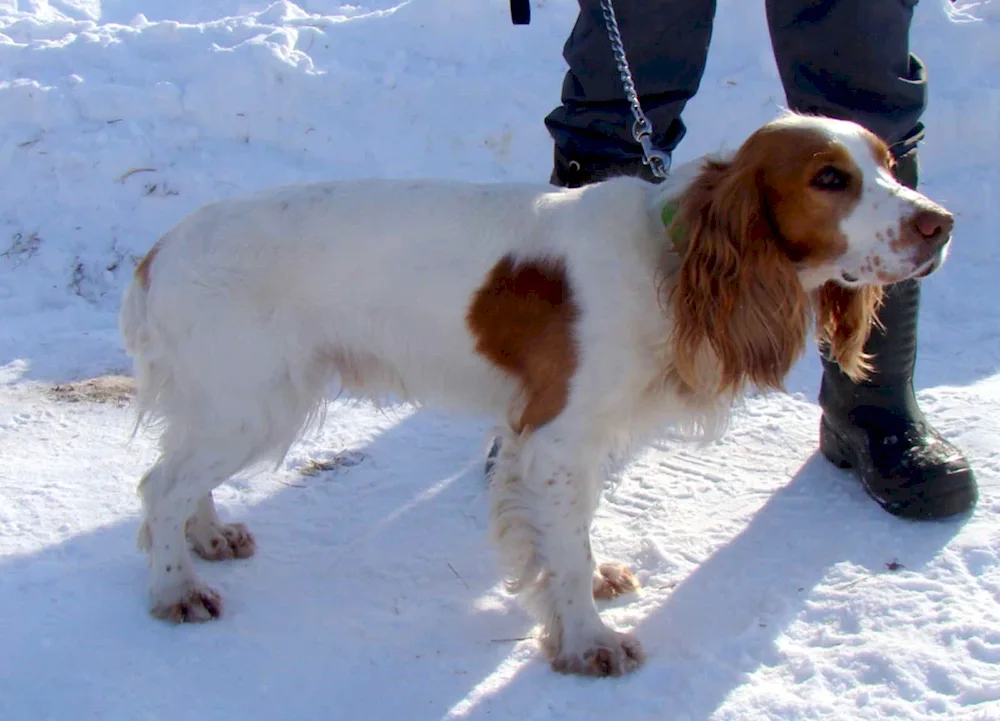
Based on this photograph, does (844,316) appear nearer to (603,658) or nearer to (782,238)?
(782,238)

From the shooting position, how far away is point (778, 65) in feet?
9.86

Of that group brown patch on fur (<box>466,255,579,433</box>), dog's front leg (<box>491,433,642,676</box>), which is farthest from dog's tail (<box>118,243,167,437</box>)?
dog's front leg (<box>491,433,642,676</box>)

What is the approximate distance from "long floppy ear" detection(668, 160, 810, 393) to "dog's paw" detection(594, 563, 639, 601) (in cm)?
56

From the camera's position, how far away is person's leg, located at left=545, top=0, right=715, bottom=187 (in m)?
2.98

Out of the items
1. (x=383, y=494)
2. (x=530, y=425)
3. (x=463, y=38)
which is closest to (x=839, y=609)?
(x=530, y=425)

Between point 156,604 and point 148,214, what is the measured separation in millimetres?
3010

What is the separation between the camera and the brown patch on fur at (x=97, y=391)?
3504 mm

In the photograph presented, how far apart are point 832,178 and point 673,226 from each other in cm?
35

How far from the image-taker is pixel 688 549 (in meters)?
2.75

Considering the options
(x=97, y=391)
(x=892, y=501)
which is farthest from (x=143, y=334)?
(x=892, y=501)

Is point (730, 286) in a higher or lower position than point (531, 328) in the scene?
higher

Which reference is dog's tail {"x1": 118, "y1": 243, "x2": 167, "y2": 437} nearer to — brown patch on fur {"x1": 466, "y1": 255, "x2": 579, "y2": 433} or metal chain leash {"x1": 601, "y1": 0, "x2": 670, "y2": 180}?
brown patch on fur {"x1": 466, "y1": 255, "x2": 579, "y2": 433}

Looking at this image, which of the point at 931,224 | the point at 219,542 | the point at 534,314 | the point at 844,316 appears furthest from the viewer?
the point at 219,542

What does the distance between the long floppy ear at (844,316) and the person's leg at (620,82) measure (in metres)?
0.80
